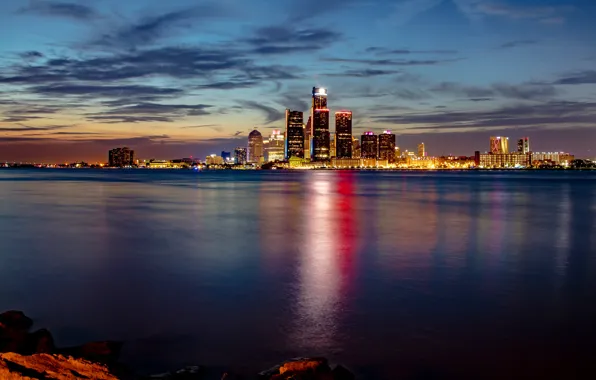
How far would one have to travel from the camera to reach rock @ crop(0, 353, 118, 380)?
21.0 feet

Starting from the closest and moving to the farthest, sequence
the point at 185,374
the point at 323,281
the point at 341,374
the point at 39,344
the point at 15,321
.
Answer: the point at 341,374 < the point at 185,374 < the point at 39,344 < the point at 15,321 < the point at 323,281

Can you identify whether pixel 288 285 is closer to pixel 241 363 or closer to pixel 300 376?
pixel 241 363

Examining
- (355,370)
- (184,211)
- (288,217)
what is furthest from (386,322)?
(184,211)

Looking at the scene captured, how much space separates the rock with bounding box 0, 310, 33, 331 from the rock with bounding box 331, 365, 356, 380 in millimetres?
5848

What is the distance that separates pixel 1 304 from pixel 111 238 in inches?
457

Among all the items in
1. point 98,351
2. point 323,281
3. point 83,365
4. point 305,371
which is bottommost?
point 323,281

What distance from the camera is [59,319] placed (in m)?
11.1

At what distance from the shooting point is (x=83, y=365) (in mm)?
6961

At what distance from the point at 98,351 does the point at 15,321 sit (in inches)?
96.8

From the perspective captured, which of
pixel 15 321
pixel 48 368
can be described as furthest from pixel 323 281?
pixel 48 368

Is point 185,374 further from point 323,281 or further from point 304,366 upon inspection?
point 323,281

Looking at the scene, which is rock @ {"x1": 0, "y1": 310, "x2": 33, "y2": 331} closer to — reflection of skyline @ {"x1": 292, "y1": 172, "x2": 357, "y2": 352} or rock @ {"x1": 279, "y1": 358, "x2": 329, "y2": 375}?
reflection of skyline @ {"x1": 292, "y1": 172, "x2": 357, "y2": 352}

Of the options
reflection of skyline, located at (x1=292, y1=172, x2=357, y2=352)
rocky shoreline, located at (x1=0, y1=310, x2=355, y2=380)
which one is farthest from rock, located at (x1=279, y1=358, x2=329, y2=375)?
reflection of skyline, located at (x1=292, y1=172, x2=357, y2=352)

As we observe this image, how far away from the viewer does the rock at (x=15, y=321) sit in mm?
9703
